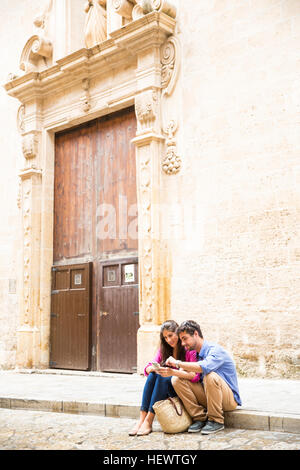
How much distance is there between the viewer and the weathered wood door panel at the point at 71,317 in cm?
990

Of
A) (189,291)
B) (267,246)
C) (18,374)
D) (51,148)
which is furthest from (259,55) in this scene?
(18,374)

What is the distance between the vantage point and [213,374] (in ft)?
15.4

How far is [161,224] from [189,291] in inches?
45.3

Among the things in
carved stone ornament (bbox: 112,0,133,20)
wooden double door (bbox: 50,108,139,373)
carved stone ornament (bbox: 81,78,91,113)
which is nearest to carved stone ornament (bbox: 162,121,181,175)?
wooden double door (bbox: 50,108,139,373)

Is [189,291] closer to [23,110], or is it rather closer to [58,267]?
[58,267]

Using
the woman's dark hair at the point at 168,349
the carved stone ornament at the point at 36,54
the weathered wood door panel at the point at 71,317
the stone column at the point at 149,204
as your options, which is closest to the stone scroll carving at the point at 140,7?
the stone column at the point at 149,204

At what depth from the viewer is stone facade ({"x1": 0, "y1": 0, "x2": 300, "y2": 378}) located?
7.51m

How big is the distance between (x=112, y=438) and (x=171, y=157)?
16.6ft

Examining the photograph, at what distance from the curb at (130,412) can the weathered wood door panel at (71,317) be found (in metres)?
3.31

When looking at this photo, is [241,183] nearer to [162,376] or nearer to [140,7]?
[140,7]

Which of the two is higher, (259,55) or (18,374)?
(259,55)

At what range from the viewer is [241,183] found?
26.0 feet

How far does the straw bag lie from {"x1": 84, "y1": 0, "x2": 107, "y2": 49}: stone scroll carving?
24.7 ft

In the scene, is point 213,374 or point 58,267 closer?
point 213,374
